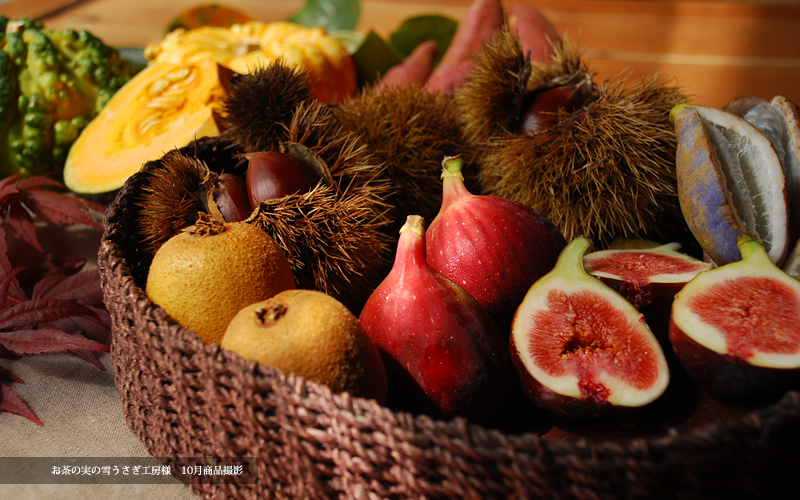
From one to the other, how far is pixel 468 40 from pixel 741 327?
3.74 ft

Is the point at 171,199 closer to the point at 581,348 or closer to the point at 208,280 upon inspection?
the point at 208,280

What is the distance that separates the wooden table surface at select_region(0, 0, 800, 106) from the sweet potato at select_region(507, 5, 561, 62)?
18.8 inches

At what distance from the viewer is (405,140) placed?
0.94m

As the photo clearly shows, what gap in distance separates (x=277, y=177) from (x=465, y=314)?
340 mm

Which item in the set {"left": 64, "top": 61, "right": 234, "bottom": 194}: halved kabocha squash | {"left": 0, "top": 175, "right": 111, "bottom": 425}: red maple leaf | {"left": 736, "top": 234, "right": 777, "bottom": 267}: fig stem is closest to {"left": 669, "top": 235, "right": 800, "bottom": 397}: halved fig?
{"left": 736, "top": 234, "right": 777, "bottom": 267}: fig stem

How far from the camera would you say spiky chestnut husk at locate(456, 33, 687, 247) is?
2.81 ft

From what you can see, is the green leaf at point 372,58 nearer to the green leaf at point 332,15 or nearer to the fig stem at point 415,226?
the green leaf at point 332,15

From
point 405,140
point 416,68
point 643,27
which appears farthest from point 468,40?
point 643,27

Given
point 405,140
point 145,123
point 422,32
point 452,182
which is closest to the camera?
point 452,182

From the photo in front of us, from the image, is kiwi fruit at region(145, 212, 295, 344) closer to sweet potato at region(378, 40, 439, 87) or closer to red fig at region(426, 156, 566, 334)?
red fig at region(426, 156, 566, 334)

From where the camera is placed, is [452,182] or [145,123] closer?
[452,182]

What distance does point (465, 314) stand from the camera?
594 mm
